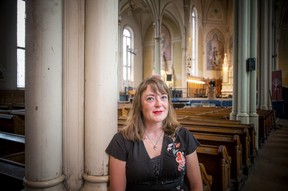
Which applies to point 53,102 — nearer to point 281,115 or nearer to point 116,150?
point 116,150

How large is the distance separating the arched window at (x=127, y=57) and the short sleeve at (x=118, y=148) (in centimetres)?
1970

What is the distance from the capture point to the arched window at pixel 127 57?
21297 millimetres

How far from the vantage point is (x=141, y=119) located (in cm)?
176

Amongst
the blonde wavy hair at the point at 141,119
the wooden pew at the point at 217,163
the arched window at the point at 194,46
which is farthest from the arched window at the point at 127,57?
the blonde wavy hair at the point at 141,119

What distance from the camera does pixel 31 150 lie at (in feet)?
5.04

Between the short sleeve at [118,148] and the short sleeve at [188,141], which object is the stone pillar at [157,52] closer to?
the short sleeve at [188,141]

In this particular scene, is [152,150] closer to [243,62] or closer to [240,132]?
[240,132]

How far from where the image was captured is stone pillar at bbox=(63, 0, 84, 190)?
1665 mm

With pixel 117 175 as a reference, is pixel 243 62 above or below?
above

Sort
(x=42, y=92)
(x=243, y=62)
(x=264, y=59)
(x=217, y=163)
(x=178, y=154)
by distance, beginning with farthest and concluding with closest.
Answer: (x=264, y=59), (x=243, y=62), (x=217, y=163), (x=178, y=154), (x=42, y=92)

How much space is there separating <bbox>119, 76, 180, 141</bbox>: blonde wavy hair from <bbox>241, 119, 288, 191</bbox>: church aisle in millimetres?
2631

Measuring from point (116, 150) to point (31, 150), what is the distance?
585 mm

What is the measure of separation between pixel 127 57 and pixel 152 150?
20.6 m

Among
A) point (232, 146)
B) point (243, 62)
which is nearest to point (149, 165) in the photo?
point (232, 146)
